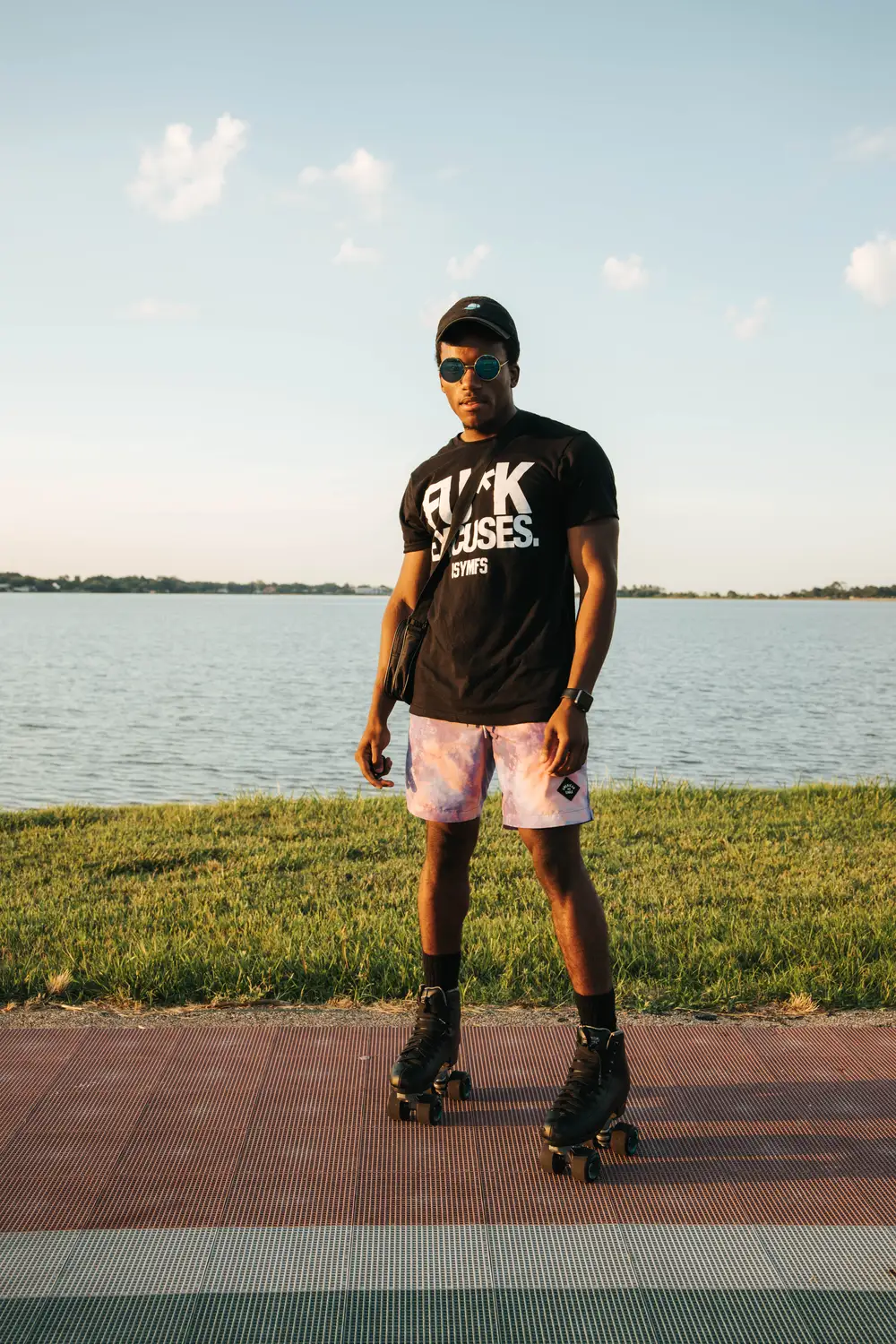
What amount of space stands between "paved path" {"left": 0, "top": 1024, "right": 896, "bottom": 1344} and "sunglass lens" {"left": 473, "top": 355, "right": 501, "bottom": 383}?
2.16 meters

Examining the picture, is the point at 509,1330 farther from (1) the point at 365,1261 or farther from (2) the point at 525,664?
(2) the point at 525,664

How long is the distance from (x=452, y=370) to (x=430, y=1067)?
207cm

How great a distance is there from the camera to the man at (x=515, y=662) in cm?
329

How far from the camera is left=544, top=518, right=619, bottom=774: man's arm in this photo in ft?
10.6

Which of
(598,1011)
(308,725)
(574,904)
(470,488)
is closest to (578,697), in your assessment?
(574,904)

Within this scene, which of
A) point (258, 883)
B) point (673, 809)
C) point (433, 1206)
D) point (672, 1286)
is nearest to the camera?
point (672, 1286)

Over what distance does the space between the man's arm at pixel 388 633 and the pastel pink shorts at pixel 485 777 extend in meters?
0.15

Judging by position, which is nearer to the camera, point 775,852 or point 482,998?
point 482,998

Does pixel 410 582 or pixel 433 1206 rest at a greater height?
pixel 410 582

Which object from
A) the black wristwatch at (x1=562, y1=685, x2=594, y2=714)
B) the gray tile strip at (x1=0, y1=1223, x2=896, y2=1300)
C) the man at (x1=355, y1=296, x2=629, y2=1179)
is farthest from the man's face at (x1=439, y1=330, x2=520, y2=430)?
the gray tile strip at (x1=0, y1=1223, x2=896, y2=1300)

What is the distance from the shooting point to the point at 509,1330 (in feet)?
7.71

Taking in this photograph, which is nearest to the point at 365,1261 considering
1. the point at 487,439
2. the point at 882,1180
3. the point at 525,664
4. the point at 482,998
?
the point at 882,1180

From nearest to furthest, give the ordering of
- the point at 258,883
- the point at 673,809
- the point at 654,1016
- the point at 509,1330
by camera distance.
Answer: the point at 509,1330 → the point at 654,1016 → the point at 258,883 → the point at 673,809

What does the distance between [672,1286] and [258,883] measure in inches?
174
